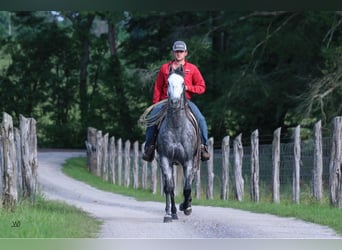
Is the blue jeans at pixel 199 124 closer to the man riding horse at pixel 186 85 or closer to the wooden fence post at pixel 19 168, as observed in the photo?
the man riding horse at pixel 186 85

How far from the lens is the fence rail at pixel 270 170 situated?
1187cm

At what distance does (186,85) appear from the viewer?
9.10m

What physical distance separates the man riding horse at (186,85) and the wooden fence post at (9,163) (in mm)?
1739

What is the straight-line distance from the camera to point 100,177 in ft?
66.5

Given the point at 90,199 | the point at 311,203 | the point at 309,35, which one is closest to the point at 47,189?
the point at 90,199

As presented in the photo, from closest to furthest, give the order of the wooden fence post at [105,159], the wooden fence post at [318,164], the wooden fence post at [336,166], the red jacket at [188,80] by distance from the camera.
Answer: the red jacket at [188,80]
the wooden fence post at [336,166]
the wooden fence post at [318,164]
the wooden fence post at [105,159]

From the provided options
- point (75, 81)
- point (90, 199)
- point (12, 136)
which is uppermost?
point (75, 81)

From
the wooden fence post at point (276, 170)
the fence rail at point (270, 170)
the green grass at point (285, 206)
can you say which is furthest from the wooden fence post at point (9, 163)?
the wooden fence post at point (276, 170)

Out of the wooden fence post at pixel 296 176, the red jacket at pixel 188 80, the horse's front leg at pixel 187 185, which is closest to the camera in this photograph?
the red jacket at pixel 188 80

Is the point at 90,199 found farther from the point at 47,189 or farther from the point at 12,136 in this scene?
the point at 12,136

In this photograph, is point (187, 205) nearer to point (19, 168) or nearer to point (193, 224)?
point (193, 224)

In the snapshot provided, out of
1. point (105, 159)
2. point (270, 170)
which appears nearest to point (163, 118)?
point (270, 170)

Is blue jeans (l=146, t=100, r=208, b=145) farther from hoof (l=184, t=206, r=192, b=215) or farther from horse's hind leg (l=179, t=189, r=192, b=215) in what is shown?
hoof (l=184, t=206, r=192, b=215)

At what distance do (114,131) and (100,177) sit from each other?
619 cm
